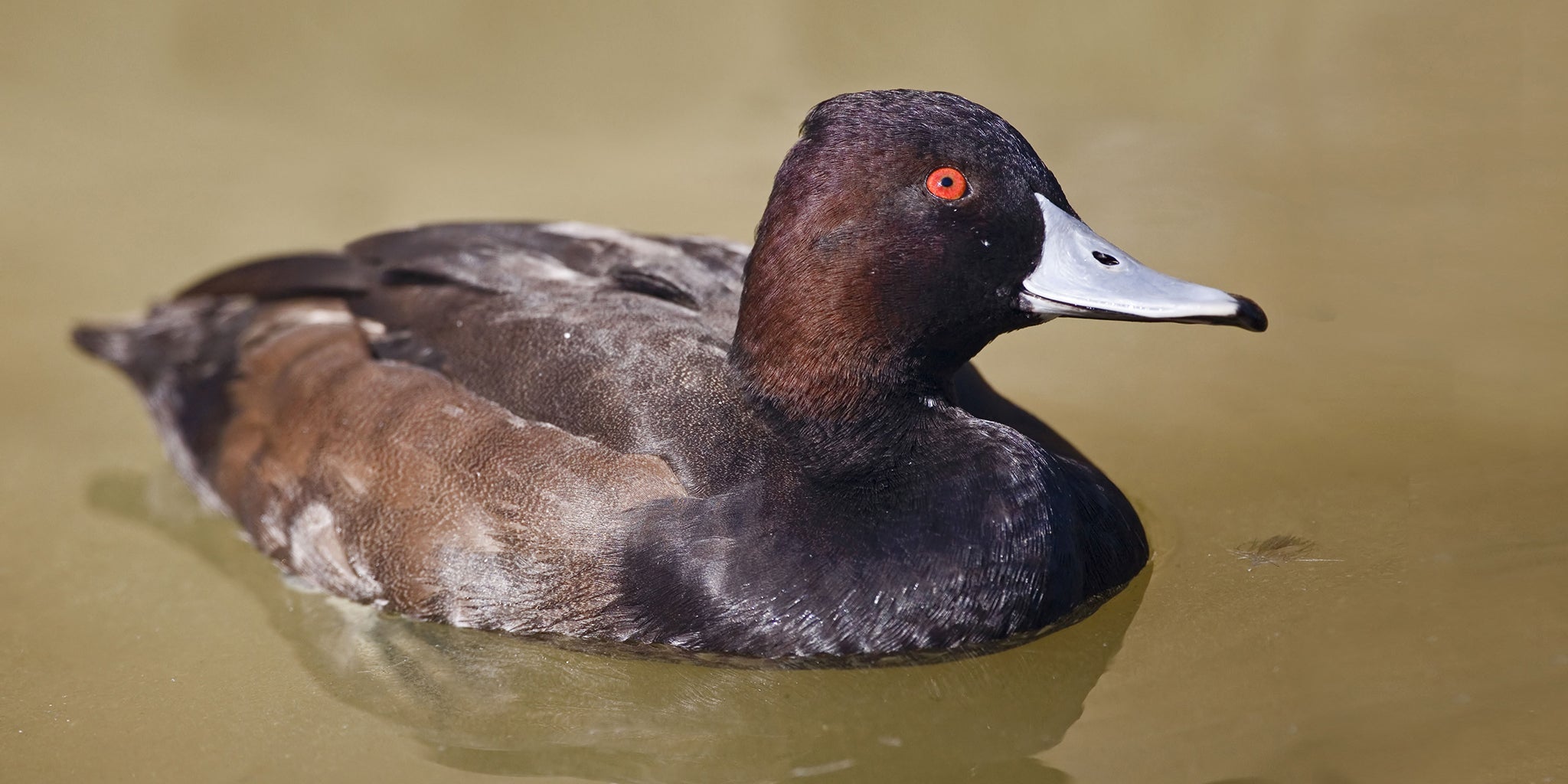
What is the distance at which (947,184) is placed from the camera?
372 cm

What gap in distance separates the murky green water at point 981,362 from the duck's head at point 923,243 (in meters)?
0.84

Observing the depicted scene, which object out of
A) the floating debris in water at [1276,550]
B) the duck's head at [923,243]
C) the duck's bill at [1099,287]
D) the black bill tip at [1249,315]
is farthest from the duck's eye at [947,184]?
the floating debris in water at [1276,550]

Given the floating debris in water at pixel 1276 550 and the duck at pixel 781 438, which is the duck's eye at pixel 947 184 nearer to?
the duck at pixel 781 438

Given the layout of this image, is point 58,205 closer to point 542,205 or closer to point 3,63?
point 3,63

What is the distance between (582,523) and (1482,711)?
212cm

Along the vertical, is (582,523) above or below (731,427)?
below

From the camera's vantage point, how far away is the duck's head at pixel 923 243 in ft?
12.2

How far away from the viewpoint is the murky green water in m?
3.71

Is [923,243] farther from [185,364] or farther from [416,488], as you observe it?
[185,364]

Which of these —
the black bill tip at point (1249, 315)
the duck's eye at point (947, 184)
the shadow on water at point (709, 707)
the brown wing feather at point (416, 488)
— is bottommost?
the shadow on water at point (709, 707)

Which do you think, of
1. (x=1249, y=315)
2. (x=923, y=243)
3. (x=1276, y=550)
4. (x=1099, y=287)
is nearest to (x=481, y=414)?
(x=923, y=243)

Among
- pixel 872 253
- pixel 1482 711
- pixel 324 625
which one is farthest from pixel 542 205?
pixel 1482 711

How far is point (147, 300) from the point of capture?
20.4 feet

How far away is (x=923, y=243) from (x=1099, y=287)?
1.39ft
